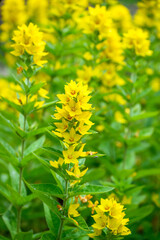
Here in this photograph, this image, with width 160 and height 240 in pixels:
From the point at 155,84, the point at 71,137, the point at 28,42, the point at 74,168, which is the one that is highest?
the point at 155,84

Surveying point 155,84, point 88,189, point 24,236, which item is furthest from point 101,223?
point 155,84

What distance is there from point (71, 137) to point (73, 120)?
77 mm

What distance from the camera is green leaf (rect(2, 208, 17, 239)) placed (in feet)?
5.99

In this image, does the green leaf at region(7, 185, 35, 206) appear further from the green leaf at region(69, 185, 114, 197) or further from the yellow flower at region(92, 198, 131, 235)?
the yellow flower at region(92, 198, 131, 235)

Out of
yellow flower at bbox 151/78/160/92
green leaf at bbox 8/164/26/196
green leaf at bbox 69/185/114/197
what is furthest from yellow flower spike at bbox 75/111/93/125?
yellow flower at bbox 151/78/160/92

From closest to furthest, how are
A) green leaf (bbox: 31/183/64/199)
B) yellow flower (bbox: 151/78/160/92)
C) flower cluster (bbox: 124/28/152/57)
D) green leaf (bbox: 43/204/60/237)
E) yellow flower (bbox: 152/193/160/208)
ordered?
green leaf (bbox: 31/183/64/199) < green leaf (bbox: 43/204/60/237) < flower cluster (bbox: 124/28/152/57) < yellow flower (bbox: 152/193/160/208) < yellow flower (bbox: 151/78/160/92)

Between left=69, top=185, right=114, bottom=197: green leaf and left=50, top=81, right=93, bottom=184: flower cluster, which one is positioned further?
left=69, top=185, right=114, bottom=197: green leaf

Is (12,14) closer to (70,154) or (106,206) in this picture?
(70,154)

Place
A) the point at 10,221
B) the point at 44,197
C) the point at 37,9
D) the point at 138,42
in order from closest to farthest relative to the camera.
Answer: the point at 44,197, the point at 10,221, the point at 138,42, the point at 37,9

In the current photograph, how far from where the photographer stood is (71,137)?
133 cm

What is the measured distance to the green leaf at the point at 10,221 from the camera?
183 centimetres

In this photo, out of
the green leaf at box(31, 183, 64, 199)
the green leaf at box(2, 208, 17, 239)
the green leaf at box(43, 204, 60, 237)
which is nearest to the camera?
the green leaf at box(31, 183, 64, 199)

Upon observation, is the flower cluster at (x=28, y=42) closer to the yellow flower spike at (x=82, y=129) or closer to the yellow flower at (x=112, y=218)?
the yellow flower spike at (x=82, y=129)

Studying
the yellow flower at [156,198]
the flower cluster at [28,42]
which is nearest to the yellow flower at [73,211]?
the flower cluster at [28,42]
